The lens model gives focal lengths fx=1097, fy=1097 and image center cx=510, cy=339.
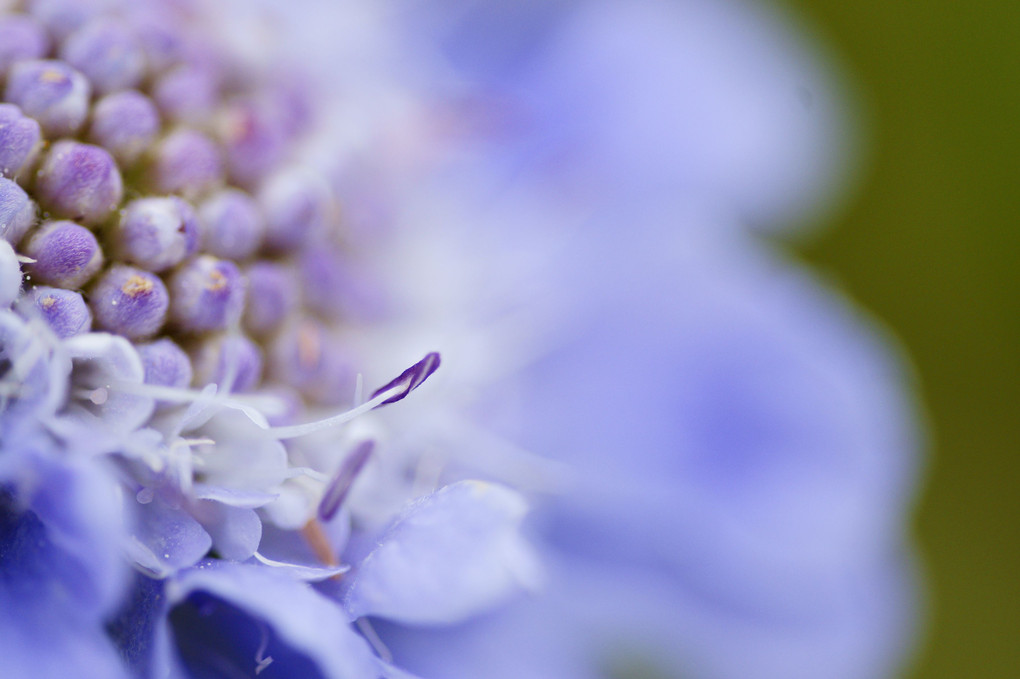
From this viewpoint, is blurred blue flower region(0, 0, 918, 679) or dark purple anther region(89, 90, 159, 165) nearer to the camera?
blurred blue flower region(0, 0, 918, 679)

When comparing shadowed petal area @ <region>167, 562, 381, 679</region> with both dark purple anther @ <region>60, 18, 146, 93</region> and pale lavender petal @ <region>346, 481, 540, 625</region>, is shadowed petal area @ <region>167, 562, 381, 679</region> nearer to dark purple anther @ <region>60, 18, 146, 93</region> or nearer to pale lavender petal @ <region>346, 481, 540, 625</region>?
pale lavender petal @ <region>346, 481, 540, 625</region>

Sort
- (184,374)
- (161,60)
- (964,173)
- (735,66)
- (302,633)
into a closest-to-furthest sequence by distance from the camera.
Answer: (302,633) < (184,374) < (161,60) < (735,66) < (964,173)

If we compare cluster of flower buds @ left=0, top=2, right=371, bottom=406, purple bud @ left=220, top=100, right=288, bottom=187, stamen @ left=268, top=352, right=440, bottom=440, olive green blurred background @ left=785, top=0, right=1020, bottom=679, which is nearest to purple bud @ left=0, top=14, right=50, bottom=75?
cluster of flower buds @ left=0, top=2, right=371, bottom=406

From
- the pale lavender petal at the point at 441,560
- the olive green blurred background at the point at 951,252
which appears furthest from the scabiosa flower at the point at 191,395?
the olive green blurred background at the point at 951,252

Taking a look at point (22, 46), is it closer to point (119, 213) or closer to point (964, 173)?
point (119, 213)

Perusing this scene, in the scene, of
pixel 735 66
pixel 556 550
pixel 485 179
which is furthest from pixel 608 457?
pixel 735 66

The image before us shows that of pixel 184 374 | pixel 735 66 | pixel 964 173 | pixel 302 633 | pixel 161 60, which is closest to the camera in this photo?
pixel 302 633

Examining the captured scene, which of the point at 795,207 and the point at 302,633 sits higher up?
the point at 795,207

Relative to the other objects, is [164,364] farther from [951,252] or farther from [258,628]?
[951,252]
